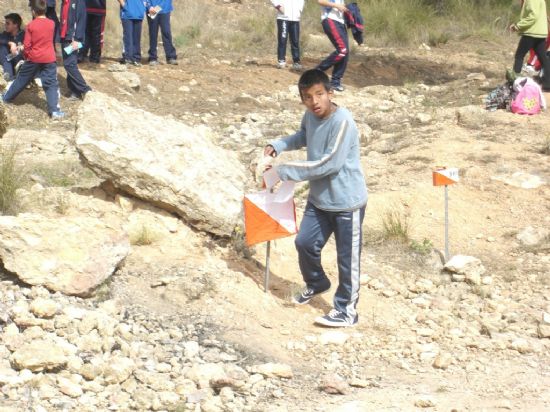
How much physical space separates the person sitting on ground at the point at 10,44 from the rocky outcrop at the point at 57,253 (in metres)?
6.10

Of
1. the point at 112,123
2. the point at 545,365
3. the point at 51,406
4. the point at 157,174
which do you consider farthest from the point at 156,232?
the point at 545,365

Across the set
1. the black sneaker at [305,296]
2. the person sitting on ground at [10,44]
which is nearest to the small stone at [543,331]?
the black sneaker at [305,296]

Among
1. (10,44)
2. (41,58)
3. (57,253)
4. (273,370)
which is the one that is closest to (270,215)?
(273,370)

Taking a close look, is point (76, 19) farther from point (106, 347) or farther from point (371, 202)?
point (106, 347)

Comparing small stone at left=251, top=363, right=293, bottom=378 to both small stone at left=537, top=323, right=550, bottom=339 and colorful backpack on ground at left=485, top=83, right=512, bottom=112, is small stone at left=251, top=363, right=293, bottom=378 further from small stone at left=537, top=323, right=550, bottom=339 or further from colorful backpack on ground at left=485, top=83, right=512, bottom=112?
colorful backpack on ground at left=485, top=83, right=512, bottom=112

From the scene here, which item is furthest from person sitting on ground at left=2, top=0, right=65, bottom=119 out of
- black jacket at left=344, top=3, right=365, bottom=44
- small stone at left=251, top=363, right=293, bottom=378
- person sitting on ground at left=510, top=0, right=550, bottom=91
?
small stone at left=251, top=363, right=293, bottom=378

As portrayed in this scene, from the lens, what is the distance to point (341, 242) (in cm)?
467

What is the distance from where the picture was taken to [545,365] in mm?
4449

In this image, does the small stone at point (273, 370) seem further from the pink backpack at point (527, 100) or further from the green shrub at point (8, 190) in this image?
the pink backpack at point (527, 100)

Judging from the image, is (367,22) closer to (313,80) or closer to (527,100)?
(527,100)

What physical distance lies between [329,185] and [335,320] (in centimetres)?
78

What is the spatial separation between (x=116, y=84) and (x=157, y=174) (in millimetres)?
5786

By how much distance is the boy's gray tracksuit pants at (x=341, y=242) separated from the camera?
460 centimetres

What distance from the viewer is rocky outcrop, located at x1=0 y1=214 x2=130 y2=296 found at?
169 inches
